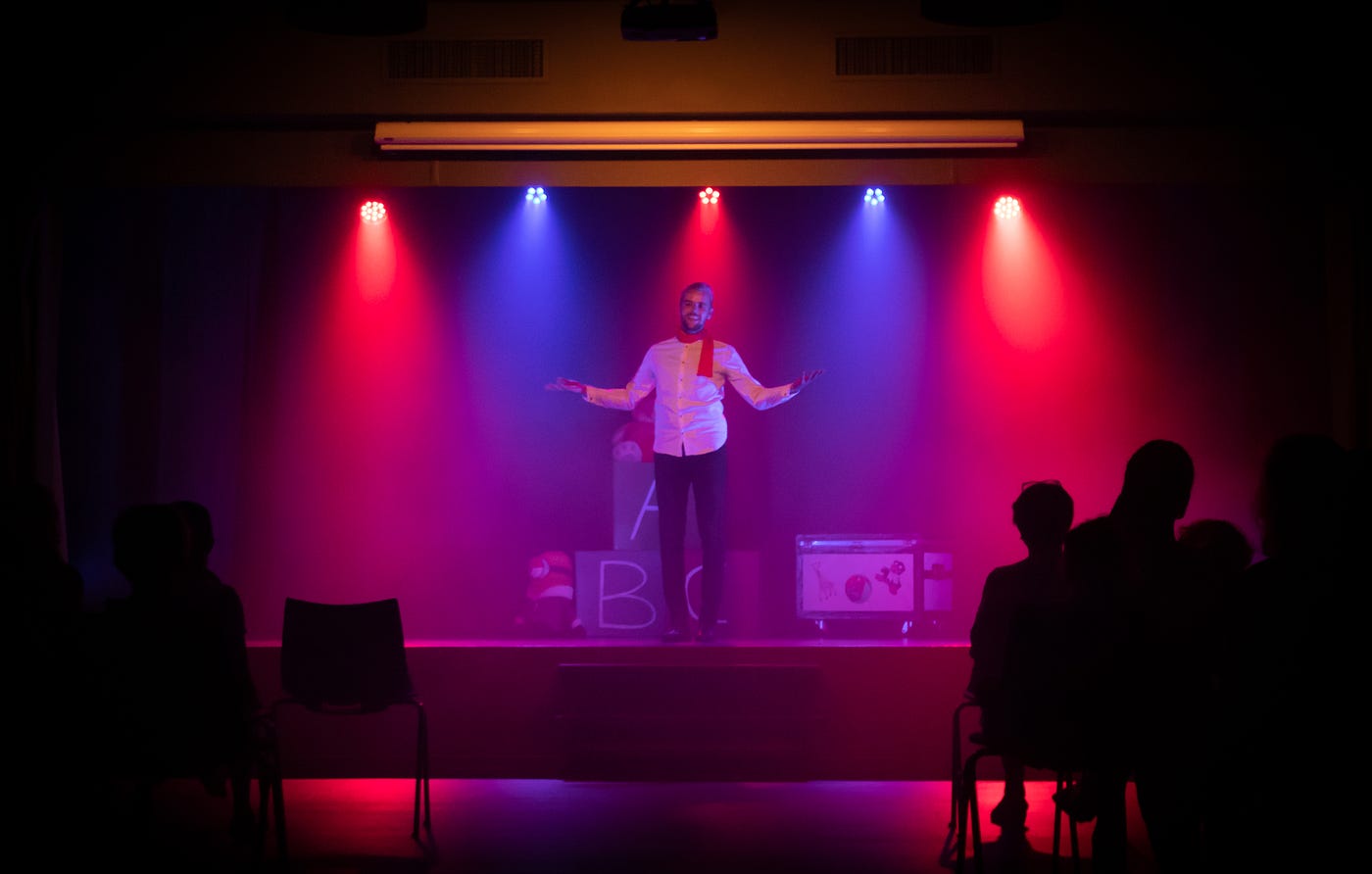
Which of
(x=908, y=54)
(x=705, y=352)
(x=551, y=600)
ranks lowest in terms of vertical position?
(x=551, y=600)

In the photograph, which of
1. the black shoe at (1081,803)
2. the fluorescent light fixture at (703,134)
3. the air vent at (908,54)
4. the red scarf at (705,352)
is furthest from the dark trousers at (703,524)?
the black shoe at (1081,803)

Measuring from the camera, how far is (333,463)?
7668 mm

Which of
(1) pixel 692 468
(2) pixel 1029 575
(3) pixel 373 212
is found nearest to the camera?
(2) pixel 1029 575

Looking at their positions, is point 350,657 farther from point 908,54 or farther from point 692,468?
point 908,54

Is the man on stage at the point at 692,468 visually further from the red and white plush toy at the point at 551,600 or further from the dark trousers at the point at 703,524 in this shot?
the red and white plush toy at the point at 551,600

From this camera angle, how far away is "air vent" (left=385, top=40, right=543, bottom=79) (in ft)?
23.1

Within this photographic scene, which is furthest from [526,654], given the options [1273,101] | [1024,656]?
[1273,101]

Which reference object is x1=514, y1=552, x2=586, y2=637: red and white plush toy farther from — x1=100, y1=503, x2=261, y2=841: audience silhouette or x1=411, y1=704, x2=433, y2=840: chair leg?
x1=100, y1=503, x2=261, y2=841: audience silhouette

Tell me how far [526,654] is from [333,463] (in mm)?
2354

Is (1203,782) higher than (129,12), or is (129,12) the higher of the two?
(129,12)

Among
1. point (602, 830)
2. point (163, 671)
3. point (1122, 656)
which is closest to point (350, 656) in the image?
point (163, 671)

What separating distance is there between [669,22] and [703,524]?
2.78 metres

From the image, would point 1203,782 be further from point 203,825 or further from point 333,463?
point 333,463

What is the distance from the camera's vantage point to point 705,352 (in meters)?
6.93
